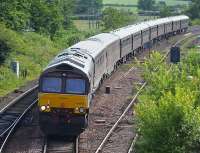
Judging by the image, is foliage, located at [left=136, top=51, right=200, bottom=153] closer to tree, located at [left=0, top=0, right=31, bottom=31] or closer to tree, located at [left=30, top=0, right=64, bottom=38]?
tree, located at [left=0, top=0, right=31, bottom=31]

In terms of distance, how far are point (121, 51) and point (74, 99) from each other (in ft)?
64.7

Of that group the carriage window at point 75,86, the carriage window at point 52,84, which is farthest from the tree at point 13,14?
the carriage window at point 75,86

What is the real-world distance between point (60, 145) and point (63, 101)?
1563 millimetres

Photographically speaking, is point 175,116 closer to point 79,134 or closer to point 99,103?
point 79,134

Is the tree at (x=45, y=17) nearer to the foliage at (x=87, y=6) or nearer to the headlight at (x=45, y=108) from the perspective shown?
the headlight at (x=45, y=108)

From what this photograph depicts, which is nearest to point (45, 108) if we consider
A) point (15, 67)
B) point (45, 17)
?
point (15, 67)

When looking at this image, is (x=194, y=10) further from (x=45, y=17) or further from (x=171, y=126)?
(x=171, y=126)

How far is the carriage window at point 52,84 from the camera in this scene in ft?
67.7

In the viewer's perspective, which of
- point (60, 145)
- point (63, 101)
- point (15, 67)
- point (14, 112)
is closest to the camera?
point (60, 145)

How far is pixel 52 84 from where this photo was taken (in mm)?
20656

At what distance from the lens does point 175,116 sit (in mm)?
15719

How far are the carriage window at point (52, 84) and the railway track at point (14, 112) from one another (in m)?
2.39

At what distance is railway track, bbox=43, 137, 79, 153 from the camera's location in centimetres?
1964

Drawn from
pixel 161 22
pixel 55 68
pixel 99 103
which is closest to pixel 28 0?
pixel 161 22
